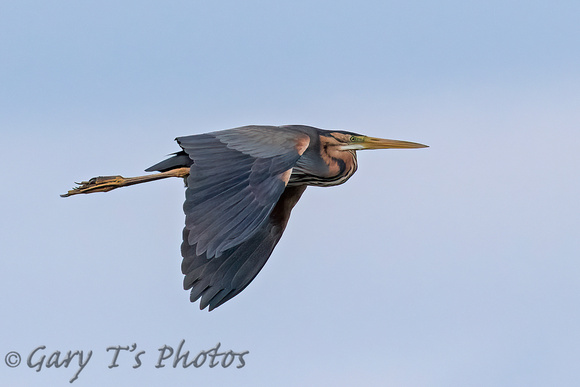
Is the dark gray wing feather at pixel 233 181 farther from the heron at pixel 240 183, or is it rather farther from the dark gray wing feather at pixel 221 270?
the dark gray wing feather at pixel 221 270

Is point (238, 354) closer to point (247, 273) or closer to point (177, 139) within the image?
point (247, 273)

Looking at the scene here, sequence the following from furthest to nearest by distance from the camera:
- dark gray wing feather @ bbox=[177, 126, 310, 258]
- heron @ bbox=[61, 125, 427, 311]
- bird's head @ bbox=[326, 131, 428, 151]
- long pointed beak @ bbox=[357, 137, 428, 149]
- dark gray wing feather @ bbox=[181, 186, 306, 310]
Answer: long pointed beak @ bbox=[357, 137, 428, 149]
bird's head @ bbox=[326, 131, 428, 151]
dark gray wing feather @ bbox=[181, 186, 306, 310]
heron @ bbox=[61, 125, 427, 311]
dark gray wing feather @ bbox=[177, 126, 310, 258]

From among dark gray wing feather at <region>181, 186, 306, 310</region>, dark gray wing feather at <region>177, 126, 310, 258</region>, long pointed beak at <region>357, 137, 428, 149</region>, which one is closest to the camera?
dark gray wing feather at <region>177, 126, 310, 258</region>

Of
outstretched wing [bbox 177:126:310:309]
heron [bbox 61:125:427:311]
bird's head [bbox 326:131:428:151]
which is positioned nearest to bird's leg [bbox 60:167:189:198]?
heron [bbox 61:125:427:311]

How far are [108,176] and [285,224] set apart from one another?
1.91 m

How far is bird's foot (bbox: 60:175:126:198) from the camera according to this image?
12.9m

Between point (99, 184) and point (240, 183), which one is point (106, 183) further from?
point (240, 183)

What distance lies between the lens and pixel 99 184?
12906 mm

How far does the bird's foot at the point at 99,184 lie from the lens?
12867 mm

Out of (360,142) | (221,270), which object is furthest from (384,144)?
(221,270)

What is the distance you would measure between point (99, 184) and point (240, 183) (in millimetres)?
2285

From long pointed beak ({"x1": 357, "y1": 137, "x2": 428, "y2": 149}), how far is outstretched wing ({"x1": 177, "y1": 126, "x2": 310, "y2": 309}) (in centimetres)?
102

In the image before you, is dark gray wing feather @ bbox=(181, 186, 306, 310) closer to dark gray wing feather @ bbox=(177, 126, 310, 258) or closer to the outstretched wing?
A: the outstretched wing

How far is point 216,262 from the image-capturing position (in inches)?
494
